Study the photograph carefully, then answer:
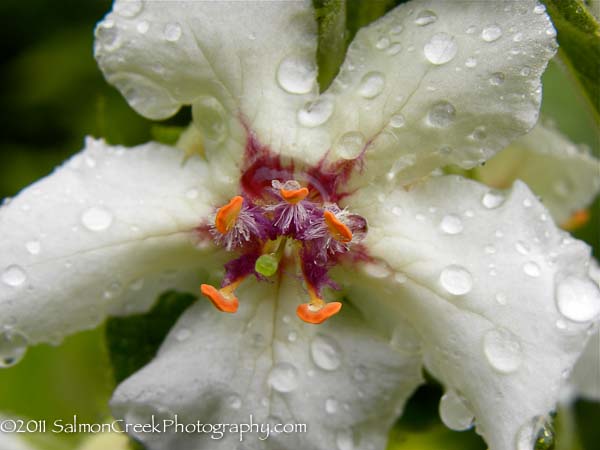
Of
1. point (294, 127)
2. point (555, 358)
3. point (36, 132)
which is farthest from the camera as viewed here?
point (36, 132)

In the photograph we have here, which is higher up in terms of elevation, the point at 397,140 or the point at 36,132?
the point at 397,140

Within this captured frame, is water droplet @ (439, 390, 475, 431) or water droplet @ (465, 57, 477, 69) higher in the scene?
water droplet @ (465, 57, 477, 69)

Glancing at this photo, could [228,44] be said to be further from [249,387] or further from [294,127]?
[249,387]

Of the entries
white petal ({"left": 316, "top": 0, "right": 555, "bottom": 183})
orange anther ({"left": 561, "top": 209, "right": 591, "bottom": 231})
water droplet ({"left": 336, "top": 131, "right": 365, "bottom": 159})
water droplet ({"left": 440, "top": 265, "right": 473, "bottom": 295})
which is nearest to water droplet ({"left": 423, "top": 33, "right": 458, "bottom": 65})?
white petal ({"left": 316, "top": 0, "right": 555, "bottom": 183})

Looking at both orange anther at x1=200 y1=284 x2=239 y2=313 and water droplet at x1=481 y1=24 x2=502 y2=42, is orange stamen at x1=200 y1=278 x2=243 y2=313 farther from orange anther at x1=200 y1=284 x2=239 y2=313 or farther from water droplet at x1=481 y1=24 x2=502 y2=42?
water droplet at x1=481 y1=24 x2=502 y2=42

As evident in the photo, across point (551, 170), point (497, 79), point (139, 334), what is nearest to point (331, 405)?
point (139, 334)

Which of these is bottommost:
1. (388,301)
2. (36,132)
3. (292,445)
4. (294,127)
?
(36,132)

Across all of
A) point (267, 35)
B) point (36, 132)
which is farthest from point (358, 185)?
point (36, 132)
